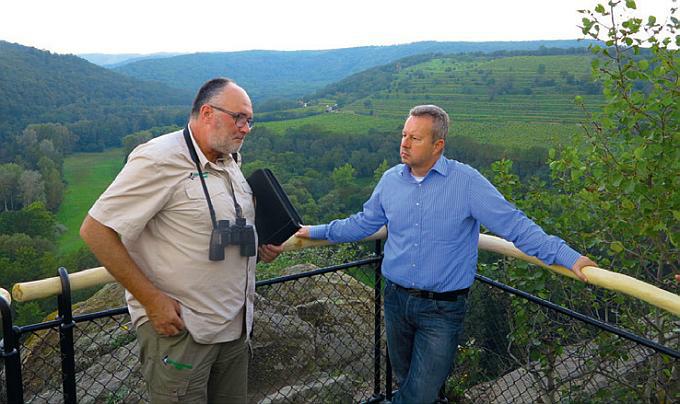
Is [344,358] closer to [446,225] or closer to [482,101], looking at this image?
[446,225]

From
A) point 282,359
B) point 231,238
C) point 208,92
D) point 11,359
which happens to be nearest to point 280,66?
point 282,359

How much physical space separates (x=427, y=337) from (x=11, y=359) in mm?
1667

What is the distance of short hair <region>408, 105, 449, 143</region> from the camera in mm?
2582

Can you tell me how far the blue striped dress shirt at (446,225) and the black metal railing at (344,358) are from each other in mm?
342

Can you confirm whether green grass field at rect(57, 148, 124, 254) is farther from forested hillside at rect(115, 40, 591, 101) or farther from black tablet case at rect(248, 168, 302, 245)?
forested hillside at rect(115, 40, 591, 101)

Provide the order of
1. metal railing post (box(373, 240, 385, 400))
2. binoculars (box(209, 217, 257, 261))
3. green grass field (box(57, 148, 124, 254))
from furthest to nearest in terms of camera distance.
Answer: green grass field (box(57, 148, 124, 254))
metal railing post (box(373, 240, 385, 400))
binoculars (box(209, 217, 257, 261))

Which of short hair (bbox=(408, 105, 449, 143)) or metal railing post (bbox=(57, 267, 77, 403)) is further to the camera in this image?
short hair (bbox=(408, 105, 449, 143))

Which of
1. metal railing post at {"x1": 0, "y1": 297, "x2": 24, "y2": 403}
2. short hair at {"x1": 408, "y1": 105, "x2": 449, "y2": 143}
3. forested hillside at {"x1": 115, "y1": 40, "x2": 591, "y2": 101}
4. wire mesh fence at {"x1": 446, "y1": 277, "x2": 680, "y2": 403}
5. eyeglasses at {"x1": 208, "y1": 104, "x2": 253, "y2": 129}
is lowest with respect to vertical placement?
forested hillside at {"x1": 115, "y1": 40, "x2": 591, "y2": 101}

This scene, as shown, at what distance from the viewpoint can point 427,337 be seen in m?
2.50

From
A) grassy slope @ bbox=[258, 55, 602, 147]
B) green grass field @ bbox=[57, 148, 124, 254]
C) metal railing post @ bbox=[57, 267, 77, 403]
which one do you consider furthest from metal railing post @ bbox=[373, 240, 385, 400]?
grassy slope @ bbox=[258, 55, 602, 147]

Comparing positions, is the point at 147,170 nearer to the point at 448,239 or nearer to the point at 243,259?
the point at 243,259

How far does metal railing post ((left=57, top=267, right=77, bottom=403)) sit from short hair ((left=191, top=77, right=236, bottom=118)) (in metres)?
0.78

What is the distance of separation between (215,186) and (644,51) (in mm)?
3486

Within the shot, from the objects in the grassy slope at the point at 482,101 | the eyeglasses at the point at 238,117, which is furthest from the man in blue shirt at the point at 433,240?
the grassy slope at the point at 482,101
